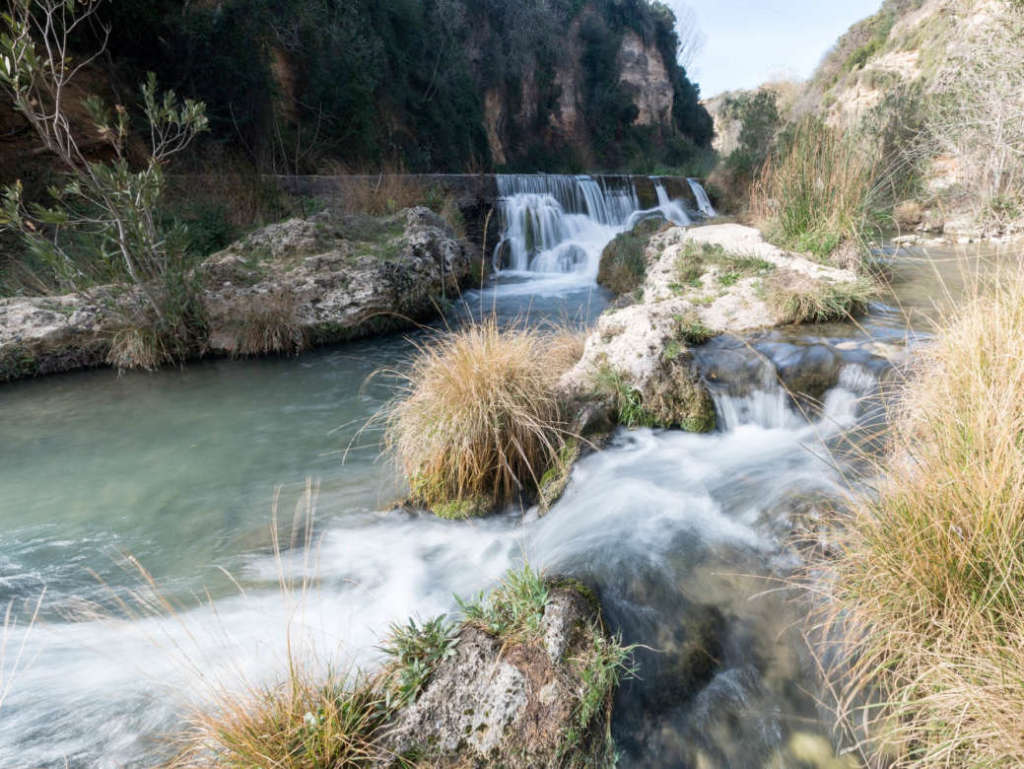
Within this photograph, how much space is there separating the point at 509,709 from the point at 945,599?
1.40 m

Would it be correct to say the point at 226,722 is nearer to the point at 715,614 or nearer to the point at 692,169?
the point at 715,614

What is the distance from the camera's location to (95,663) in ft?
6.89

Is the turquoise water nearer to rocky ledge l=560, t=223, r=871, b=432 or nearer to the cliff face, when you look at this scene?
rocky ledge l=560, t=223, r=871, b=432

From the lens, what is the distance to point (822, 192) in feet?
20.8

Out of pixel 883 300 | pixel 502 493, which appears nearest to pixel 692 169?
pixel 883 300

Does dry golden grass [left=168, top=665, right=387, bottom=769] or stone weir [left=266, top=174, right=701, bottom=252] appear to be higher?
stone weir [left=266, top=174, right=701, bottom=252]

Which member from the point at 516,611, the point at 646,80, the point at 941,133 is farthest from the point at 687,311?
the point at 646,80

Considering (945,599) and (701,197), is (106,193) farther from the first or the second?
(701,197)

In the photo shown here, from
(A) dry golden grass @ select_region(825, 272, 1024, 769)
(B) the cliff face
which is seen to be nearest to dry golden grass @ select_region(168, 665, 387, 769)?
(A) dry golden grass @ select_region(825, 272, 1024, 769)

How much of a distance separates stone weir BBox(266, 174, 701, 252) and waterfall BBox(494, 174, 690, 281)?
4.8 inches

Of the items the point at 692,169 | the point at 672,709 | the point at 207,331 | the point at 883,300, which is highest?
the point at 692,169

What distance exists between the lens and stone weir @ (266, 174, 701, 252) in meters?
9.55

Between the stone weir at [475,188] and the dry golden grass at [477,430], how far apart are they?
14.4 ft

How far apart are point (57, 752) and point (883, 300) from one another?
769 centimetres
